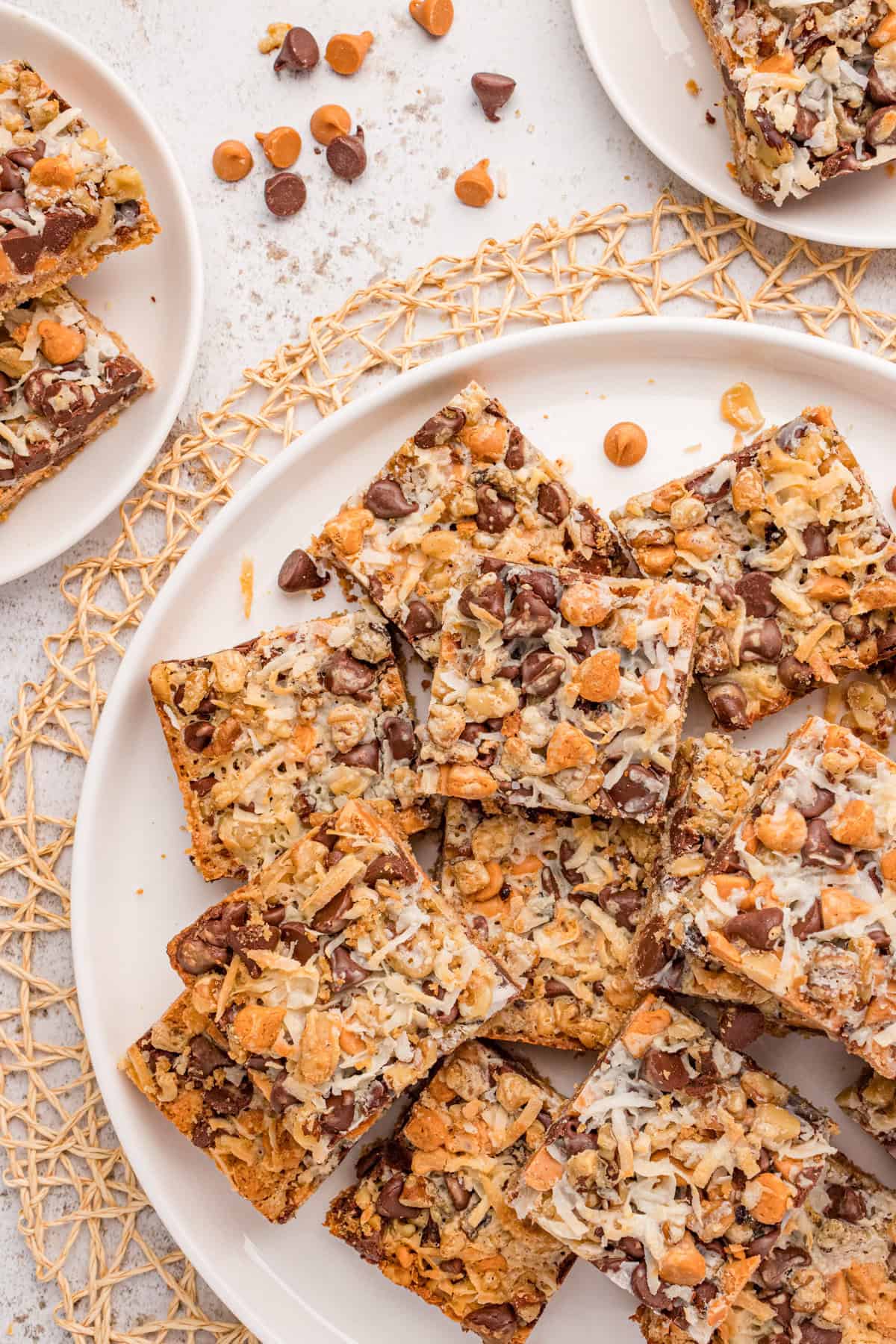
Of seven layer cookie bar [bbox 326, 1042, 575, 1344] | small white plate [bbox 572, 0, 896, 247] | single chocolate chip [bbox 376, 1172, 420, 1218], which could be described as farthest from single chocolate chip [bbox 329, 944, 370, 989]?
small white plate [bbox 572, 0, 896, 247]

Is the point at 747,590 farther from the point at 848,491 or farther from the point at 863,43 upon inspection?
the point at 863,43

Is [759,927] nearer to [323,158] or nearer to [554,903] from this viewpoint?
[554,903]

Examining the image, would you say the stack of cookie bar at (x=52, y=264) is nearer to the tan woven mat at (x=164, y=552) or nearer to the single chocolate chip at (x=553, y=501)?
the tan woven mat at (x=164, y=552)

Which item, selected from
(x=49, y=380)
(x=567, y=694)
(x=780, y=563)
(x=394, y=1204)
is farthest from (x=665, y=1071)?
(x=49, y=380)

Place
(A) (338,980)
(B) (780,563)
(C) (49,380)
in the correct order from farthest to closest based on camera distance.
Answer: (C) (49,380), (B) (780,563), (A) (338,980)

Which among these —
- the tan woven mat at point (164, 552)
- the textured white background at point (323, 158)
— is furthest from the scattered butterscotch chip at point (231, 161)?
the tan woven mat at point (164, 552)

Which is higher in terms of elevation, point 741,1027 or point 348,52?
point 348,52

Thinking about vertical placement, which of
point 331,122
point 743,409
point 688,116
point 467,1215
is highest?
point 331,122
